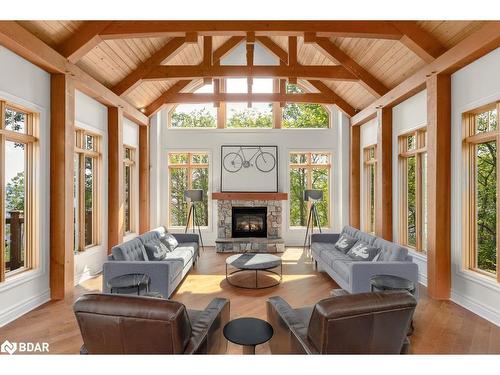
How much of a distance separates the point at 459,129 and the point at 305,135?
4.31 meters

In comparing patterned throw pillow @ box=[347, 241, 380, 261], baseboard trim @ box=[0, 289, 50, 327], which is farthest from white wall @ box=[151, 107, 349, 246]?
baseboard trim @ box=[0, 289, 50, 327]

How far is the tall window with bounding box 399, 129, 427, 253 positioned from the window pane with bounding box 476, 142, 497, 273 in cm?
111

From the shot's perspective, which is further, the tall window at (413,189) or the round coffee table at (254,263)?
the tall window at (413,189)

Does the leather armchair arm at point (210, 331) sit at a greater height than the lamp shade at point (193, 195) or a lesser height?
lesser

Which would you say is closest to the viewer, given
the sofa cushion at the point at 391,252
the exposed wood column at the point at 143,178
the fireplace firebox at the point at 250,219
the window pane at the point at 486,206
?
the window pane at the point at 486,206

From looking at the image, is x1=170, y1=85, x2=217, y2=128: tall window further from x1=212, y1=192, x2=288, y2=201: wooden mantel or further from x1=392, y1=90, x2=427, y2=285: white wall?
x1=392, y1=90, x2=427, y2=285: white wall

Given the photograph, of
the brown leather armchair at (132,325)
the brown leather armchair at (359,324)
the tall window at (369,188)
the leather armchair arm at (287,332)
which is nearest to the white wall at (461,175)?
the brown leather armchair at (359,324)

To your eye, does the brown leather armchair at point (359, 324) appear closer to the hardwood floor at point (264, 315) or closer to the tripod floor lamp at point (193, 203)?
the hardwood floor at point (264, 315)

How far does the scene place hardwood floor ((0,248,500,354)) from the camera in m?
2.90

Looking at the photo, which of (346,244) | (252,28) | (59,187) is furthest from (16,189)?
(346,244)

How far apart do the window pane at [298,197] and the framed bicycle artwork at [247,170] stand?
Result: 588 mm

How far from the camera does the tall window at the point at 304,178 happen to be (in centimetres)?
816

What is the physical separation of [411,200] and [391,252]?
198 centimetres

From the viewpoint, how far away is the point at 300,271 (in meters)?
5.52
